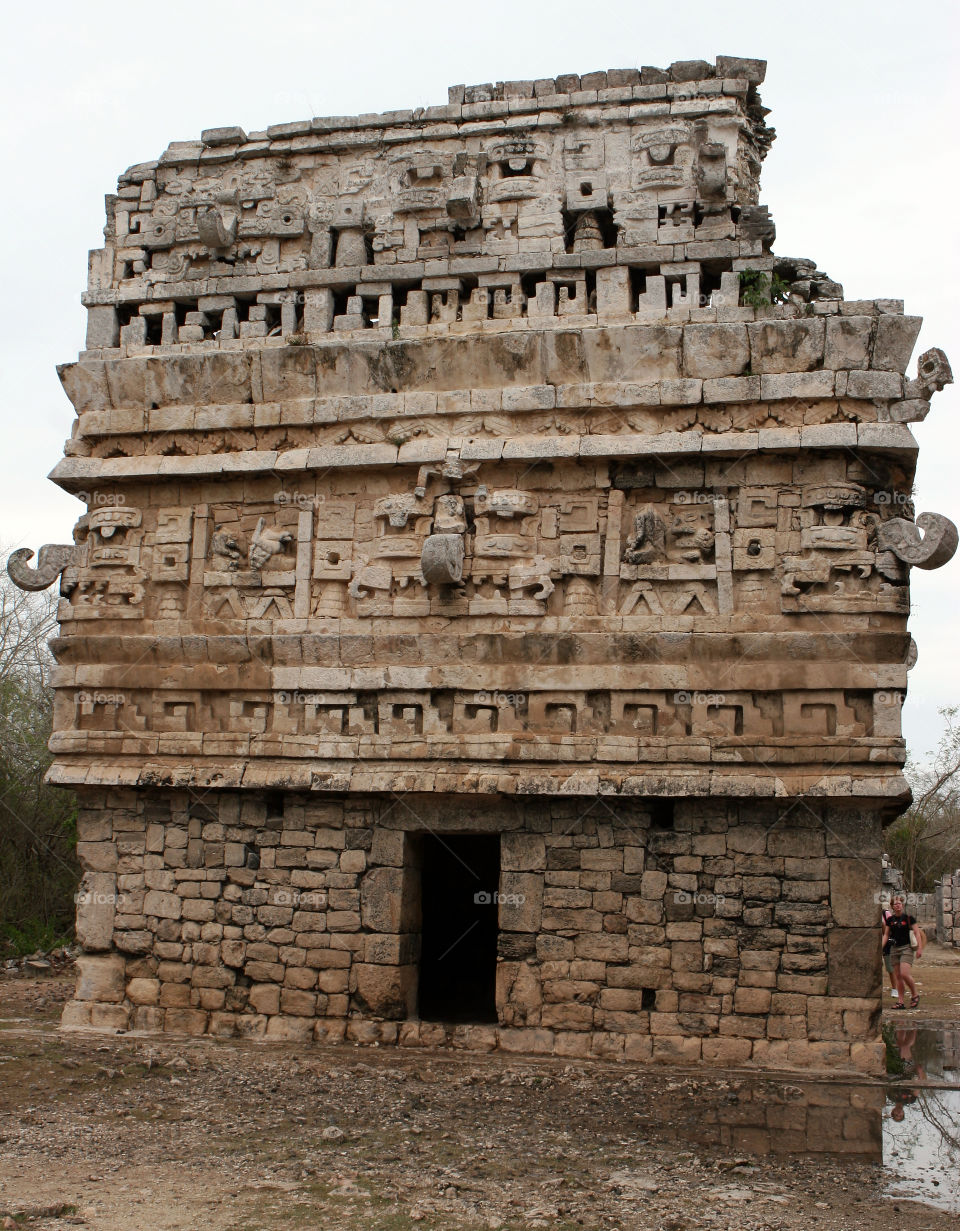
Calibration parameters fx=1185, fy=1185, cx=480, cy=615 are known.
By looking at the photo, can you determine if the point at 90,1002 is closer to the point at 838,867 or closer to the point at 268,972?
the point at 268,972

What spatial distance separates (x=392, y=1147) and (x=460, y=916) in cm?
615

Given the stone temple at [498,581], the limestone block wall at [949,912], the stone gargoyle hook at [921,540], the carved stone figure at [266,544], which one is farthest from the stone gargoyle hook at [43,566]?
the limestone block wall at [949,912]

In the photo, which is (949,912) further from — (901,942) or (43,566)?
(43,566)

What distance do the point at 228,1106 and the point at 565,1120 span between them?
79.8 inches

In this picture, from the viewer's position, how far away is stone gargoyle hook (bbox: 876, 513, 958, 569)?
8469 mm

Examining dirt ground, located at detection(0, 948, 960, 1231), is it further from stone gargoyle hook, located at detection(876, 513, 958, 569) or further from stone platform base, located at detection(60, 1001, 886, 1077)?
stone gargoyle hook, located at detection(876, 513, 958, 569)

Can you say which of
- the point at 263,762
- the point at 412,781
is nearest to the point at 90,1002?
the point at 263,762

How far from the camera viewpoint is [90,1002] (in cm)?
956

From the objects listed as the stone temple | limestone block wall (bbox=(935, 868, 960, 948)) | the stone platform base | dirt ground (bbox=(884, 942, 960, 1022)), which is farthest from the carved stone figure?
limestone block wall (bbox=(935, 868, 960, 948))

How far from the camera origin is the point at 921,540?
→ 8562mm

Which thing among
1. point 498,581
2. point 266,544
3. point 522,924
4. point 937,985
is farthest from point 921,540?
point 937,985

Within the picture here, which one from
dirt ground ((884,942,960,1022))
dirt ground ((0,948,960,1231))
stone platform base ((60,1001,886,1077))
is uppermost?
stone platform base ((60,1001,886,1077))

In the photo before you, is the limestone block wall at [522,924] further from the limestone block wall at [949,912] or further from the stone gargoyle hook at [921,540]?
the limestone block wall at [949,912]

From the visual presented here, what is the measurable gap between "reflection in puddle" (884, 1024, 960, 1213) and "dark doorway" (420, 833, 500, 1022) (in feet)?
13.5
